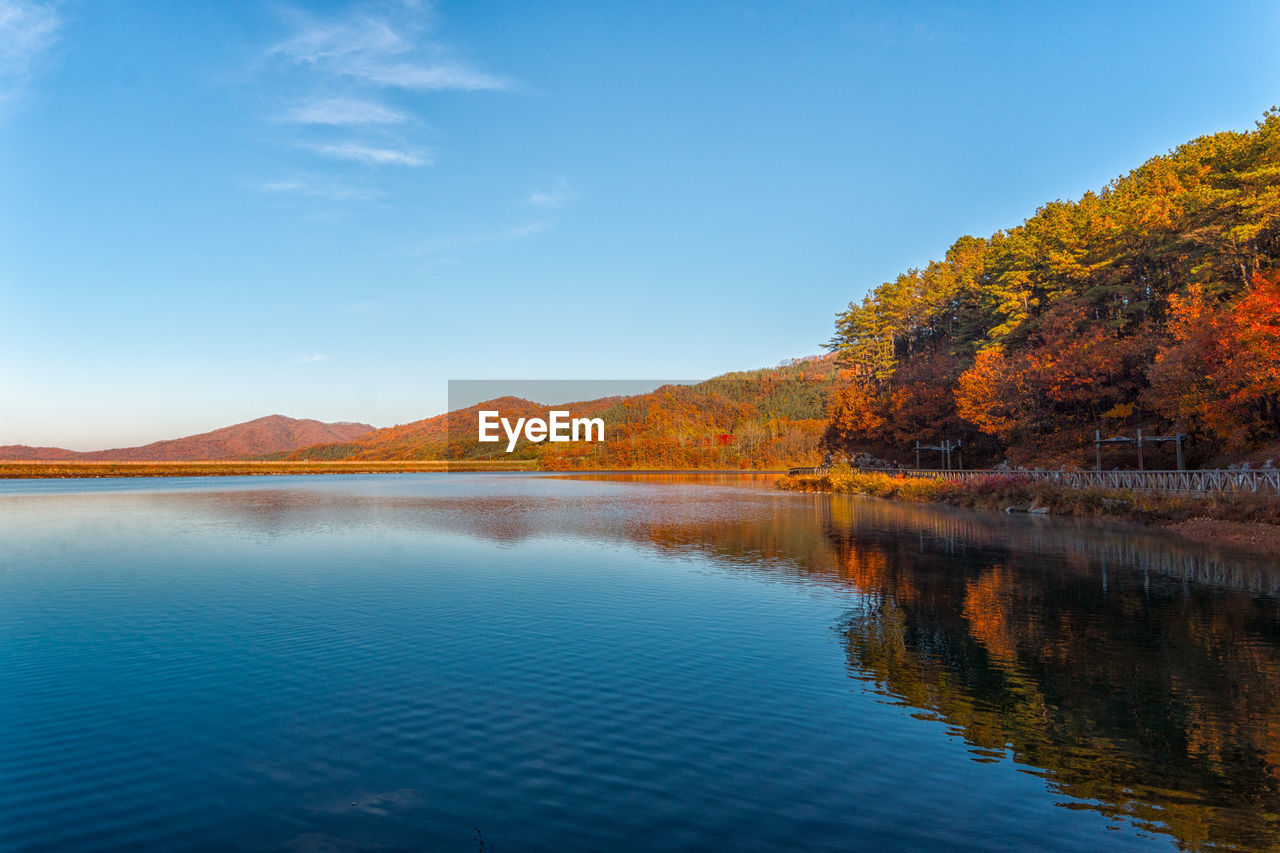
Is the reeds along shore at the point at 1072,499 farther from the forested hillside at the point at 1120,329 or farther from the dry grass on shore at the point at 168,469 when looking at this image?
the dry grass on shore at the point at 168,469

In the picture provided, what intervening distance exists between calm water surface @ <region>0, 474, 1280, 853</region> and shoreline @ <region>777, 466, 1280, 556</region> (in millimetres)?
5703

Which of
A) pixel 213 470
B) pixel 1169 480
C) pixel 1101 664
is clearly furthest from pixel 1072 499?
pixel 213 470

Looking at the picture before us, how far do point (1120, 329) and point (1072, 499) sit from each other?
94.7 feet

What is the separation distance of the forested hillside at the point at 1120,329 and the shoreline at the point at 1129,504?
6124mm

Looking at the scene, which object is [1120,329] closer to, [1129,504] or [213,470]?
[1129,504]

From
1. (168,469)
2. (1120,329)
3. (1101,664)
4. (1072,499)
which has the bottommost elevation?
(1101,664)

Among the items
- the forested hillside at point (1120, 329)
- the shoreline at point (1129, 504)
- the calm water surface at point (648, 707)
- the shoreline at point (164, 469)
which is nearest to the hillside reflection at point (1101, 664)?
the calm water surface at point (648, 707)

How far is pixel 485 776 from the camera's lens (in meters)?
7.23

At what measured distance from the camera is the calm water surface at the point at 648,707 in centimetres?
632

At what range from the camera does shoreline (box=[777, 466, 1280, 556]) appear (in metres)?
24.2

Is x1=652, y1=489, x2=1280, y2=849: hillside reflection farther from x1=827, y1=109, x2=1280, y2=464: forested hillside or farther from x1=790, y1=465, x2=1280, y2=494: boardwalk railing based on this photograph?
x1=827, y1=109, x2=1280, y2=464: forested hillside

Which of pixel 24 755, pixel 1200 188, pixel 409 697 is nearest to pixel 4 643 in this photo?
pixel 24 755

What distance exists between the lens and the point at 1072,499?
35.6 meters

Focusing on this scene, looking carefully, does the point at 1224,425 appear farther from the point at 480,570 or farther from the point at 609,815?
the point at 609,815
